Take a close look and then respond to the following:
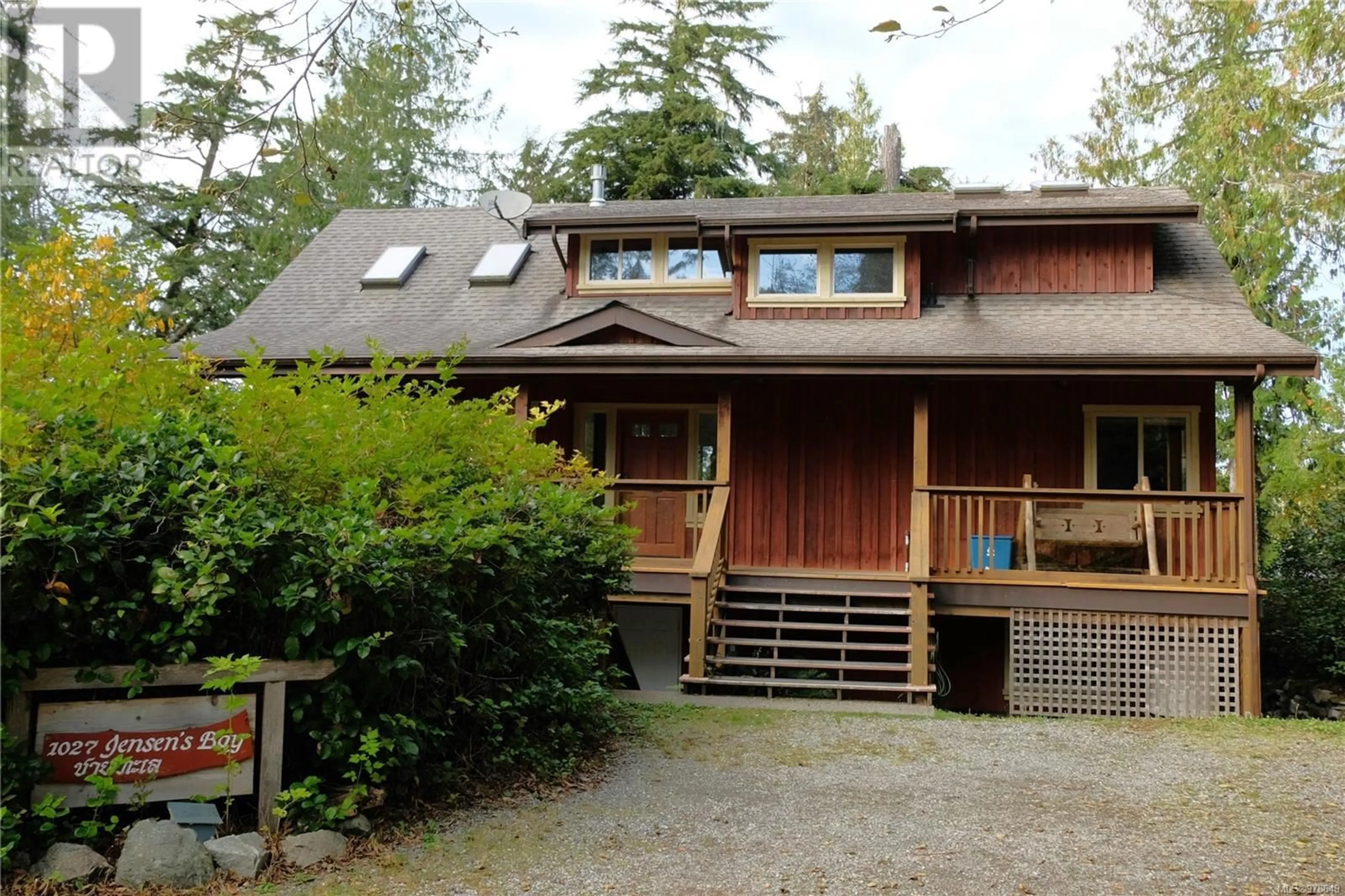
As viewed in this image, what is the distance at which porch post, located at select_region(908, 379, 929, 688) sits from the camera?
889 centimetres

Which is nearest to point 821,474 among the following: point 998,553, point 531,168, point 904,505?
point 904,505

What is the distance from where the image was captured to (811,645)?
30.1 ft

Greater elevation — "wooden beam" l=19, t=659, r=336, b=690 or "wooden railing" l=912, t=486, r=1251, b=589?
"wooden railing" l=912, t=486, r=1251, b=589

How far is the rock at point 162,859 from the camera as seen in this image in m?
3.90

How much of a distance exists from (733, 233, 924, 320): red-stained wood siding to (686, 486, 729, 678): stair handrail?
117 inches

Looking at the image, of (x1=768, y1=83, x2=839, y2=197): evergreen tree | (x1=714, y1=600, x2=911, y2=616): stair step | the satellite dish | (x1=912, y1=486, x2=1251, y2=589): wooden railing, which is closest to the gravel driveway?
(x1=714, y1=600, x2=911, y2=616): stair step

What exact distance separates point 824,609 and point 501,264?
7610 mm

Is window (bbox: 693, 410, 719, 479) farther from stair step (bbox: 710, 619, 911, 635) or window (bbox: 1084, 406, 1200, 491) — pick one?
window (bbox: 1084, 406, 1200, 491)

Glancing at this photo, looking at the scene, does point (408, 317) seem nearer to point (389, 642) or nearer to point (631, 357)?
point (631, 357)

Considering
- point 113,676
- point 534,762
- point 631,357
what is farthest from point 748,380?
point 113,676

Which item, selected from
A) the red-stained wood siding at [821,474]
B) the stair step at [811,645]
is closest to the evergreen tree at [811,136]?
the red-stained wood siding at [821,474]

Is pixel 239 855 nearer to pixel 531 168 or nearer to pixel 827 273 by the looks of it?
pixel 827 273

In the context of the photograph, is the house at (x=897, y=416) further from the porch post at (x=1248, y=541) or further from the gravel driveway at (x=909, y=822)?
the gravel driveway at (x=909, y=822)

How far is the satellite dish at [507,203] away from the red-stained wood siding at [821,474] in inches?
165
